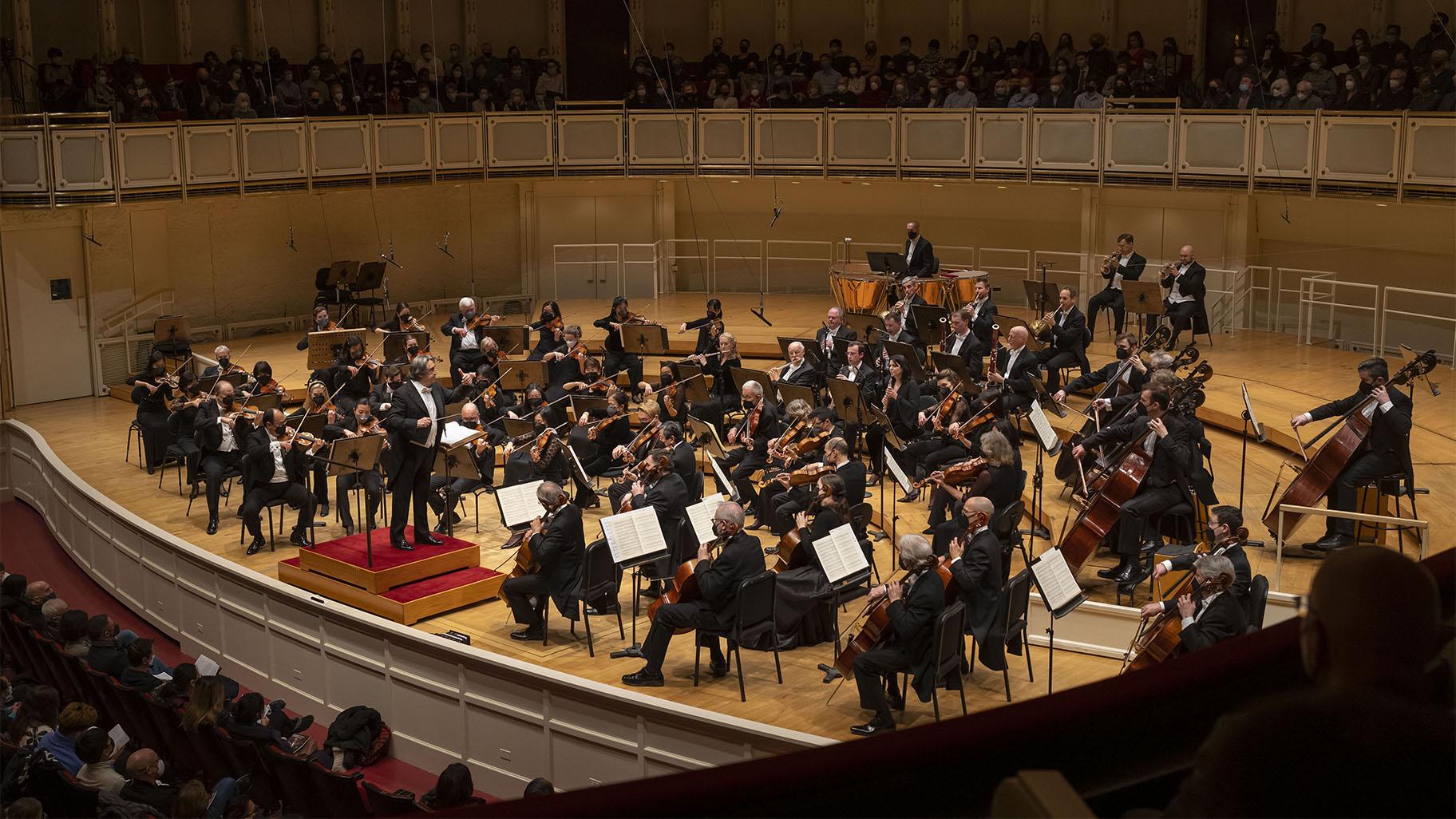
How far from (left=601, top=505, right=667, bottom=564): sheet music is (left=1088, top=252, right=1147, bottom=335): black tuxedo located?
7.87 meters

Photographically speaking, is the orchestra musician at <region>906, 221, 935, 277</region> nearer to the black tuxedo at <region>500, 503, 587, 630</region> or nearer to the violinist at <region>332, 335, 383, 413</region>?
the violinist at <region>332, 335, 383, 413</region>

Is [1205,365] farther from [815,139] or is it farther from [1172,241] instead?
[815,139]

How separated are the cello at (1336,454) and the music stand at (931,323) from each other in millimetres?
4827

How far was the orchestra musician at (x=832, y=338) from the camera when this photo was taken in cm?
1398

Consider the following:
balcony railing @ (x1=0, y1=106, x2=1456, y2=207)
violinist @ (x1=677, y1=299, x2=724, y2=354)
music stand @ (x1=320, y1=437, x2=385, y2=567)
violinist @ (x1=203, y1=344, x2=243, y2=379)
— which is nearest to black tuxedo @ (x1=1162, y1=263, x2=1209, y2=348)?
balcony railing @ (x1=0, y1=106, x2=1456, y2=207)

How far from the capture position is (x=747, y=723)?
24.9 ft

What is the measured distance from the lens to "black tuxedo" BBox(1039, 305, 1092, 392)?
14.1m

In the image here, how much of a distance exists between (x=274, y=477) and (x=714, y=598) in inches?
197

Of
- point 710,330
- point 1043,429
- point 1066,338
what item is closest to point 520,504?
point 1043,429

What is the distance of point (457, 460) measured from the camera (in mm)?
11336

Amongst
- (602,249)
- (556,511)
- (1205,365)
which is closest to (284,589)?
(556,511)

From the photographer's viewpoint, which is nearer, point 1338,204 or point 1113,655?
point 1113,655

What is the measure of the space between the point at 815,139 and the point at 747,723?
13.5 metres

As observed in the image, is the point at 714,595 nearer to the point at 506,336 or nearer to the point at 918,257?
the point at 506,336
